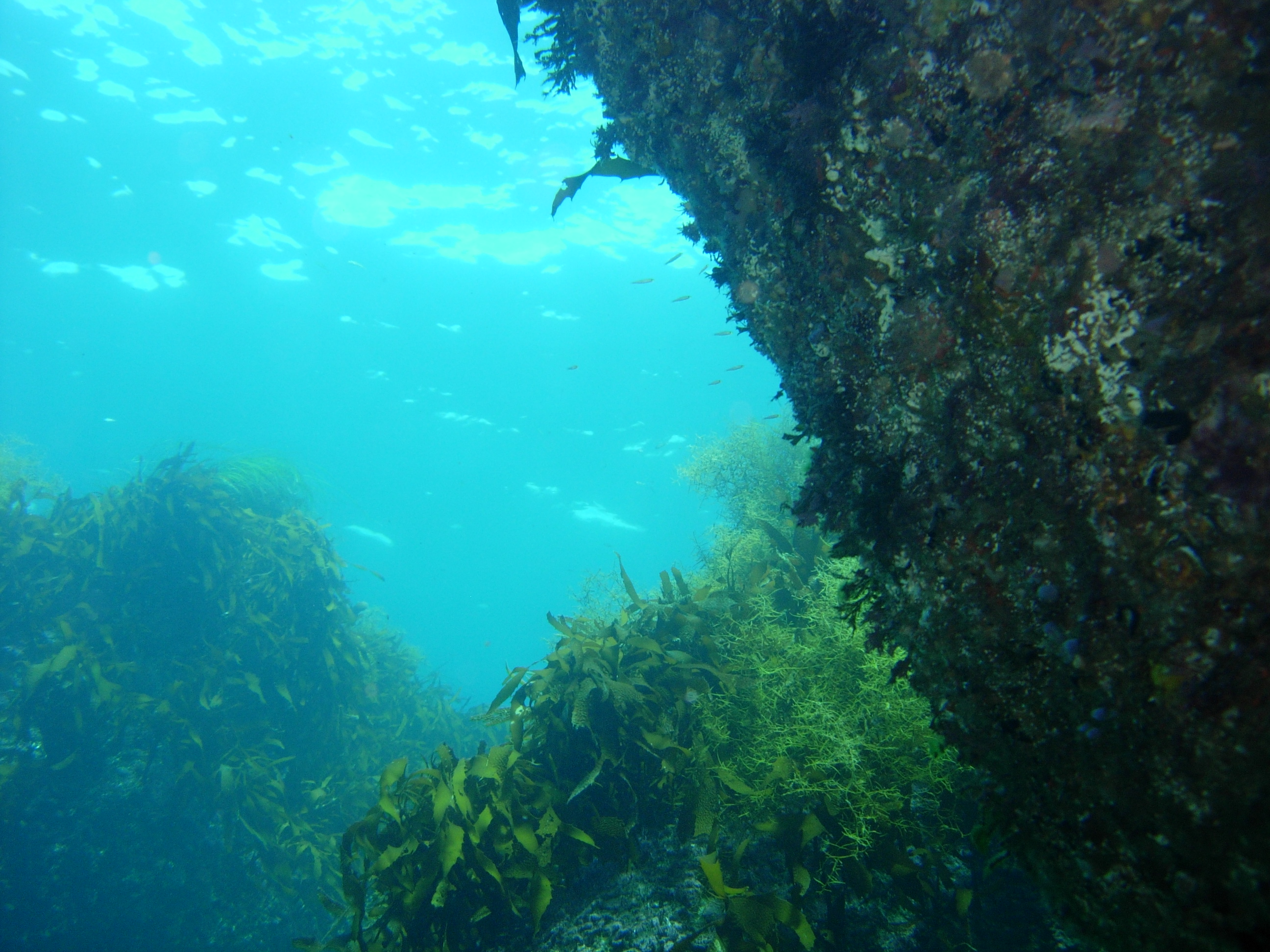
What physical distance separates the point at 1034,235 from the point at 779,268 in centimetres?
85

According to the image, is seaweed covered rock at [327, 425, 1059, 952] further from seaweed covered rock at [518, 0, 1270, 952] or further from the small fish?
the small fish

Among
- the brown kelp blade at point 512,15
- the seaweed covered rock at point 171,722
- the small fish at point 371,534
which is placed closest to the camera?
Result: the brown kelp blade at point 512,15

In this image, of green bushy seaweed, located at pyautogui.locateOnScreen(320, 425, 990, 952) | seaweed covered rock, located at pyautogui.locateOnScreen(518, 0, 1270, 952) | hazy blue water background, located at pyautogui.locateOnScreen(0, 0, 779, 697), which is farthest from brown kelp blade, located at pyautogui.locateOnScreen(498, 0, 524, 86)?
hazy blue water background, located at pyautogui.locateOnScreen(0, 0, 779, 697)

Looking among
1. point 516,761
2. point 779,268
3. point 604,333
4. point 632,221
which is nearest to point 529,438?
point 604,333

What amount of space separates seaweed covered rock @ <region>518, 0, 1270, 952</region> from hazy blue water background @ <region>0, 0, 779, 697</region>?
5.37m

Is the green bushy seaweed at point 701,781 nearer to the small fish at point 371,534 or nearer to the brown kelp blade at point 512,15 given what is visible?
the brown kelp blade at point 512,15

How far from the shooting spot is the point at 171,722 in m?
7.46

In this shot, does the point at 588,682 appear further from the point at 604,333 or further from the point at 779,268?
the point at 604,333

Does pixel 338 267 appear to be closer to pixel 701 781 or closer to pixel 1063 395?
pixel 701 781

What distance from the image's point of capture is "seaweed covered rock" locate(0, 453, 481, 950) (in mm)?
6797

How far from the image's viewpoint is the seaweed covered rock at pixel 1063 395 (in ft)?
2.97

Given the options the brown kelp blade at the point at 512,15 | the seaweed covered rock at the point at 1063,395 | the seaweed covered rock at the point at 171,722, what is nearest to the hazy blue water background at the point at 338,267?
the seaweed covered rock at the point at 171,722

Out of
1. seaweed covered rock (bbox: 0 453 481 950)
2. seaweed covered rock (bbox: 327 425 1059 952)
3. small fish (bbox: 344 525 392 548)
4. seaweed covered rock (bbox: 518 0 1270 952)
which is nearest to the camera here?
seaweed covered rock (bbox: 518 0 1270 952)

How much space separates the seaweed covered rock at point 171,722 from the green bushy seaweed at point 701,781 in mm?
4680
